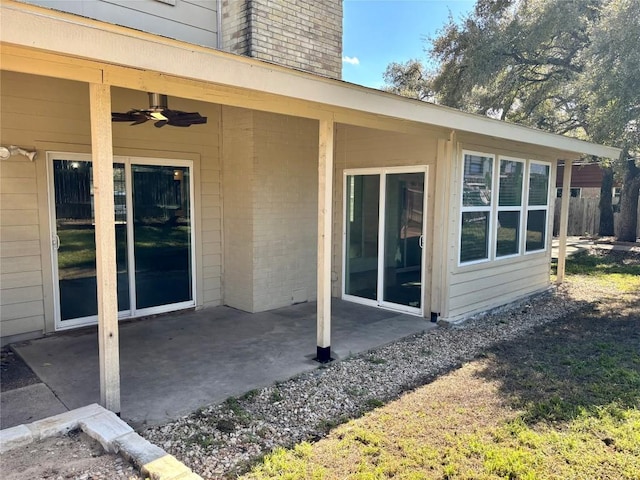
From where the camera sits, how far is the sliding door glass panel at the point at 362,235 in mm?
6477

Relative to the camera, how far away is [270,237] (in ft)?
20.7

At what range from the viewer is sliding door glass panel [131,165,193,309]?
5668mm

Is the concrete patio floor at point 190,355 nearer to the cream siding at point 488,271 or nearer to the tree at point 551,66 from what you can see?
the cream siding at point 488,271

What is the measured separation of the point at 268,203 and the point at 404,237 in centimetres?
198

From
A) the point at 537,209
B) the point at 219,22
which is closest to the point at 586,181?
the point at 537,209

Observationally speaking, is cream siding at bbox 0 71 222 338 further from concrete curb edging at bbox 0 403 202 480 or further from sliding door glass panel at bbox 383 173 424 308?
sliding door glass panel at bbox 383 173 424 308

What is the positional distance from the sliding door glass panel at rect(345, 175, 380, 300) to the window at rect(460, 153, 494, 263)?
121 centimetres

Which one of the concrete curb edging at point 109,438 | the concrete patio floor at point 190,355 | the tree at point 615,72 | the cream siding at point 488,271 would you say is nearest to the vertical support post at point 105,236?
the concrete curb edging at point 109,438

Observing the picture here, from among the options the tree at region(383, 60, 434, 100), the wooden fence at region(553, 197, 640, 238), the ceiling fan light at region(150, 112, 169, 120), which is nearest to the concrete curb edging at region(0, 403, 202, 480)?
the ceiling fan light at region(150, 112, 169, 120)

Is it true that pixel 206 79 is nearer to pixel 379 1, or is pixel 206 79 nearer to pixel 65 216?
pixel 65 216

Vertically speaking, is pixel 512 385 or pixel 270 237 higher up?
pixel 270 237

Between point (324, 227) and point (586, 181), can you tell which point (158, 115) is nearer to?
point (324, 227)

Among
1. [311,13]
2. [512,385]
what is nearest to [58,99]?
[311,13]

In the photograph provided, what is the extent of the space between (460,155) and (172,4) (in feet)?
13.9
